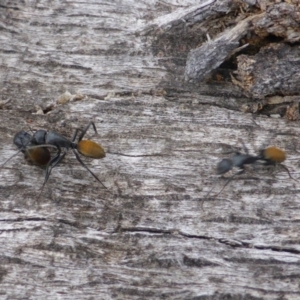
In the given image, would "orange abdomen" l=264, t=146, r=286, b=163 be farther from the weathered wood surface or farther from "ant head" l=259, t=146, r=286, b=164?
the weathered wood surface

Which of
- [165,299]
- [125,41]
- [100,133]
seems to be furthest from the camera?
[125,41]

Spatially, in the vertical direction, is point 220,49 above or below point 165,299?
above

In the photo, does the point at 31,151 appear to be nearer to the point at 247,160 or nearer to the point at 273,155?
the point at 247,160

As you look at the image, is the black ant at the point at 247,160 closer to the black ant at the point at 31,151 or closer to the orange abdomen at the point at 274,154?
the orange abdomen at the point at 274,154

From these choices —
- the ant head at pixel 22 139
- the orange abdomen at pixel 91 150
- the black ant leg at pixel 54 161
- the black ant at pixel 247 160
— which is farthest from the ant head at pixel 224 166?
the ant head at pixel 22 139

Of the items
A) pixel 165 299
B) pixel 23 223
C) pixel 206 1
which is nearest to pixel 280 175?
pixel 165 299

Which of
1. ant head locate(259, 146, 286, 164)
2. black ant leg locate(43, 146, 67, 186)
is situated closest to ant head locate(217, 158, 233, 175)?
ant head locate(259, 146, 286, 164)

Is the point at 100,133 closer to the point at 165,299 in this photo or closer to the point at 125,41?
the point at 125,41
